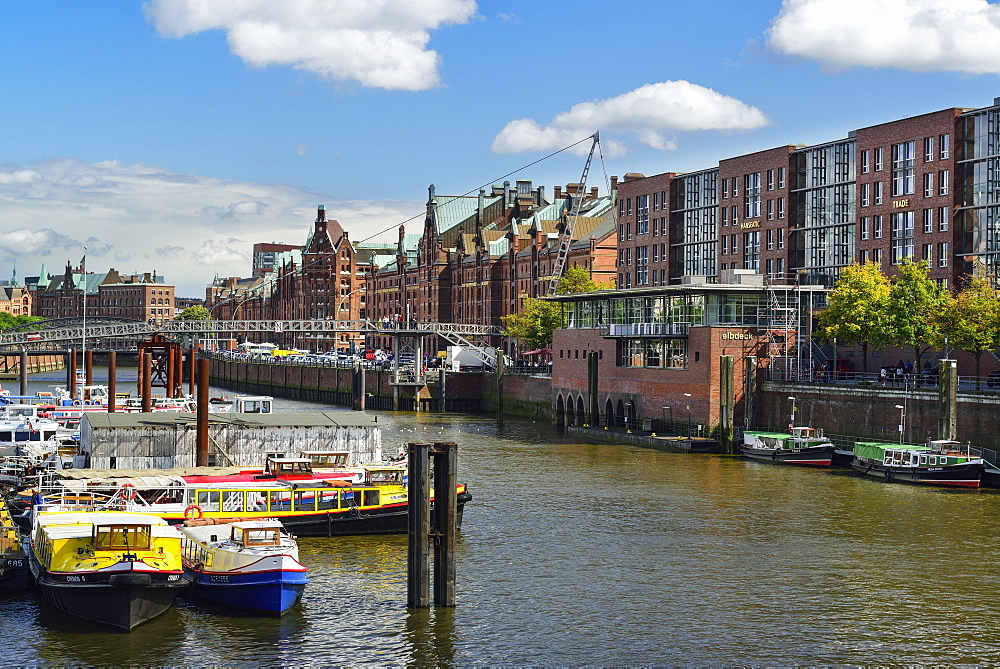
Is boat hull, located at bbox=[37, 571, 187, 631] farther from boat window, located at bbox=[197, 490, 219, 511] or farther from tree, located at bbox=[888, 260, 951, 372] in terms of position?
tree, located at bbox=[888, 260, 951, 372]

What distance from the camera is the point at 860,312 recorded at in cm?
8694

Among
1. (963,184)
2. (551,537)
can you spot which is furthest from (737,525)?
(963,184)

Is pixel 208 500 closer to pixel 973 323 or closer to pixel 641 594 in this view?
pixel 641 594

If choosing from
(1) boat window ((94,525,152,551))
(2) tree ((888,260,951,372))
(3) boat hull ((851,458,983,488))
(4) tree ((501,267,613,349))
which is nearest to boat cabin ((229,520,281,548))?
(1) boat window ((94,525,152,551))

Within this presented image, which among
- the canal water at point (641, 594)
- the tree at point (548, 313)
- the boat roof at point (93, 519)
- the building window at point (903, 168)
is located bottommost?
the canal water at point (641, 594)

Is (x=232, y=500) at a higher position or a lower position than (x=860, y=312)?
lower

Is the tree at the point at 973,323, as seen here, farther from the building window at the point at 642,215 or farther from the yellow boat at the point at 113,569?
the building window at the point at 642,215

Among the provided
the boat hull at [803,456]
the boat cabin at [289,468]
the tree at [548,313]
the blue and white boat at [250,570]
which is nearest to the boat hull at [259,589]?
Result: the blue and white boat at [250,570]

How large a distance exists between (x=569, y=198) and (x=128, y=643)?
154453mm

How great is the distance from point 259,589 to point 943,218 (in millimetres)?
76569

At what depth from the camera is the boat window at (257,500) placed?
49.4 meters

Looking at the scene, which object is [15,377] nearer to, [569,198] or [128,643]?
[569,198]

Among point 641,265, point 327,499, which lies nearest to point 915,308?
point 327,499

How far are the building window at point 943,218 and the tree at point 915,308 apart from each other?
14.8 metres
